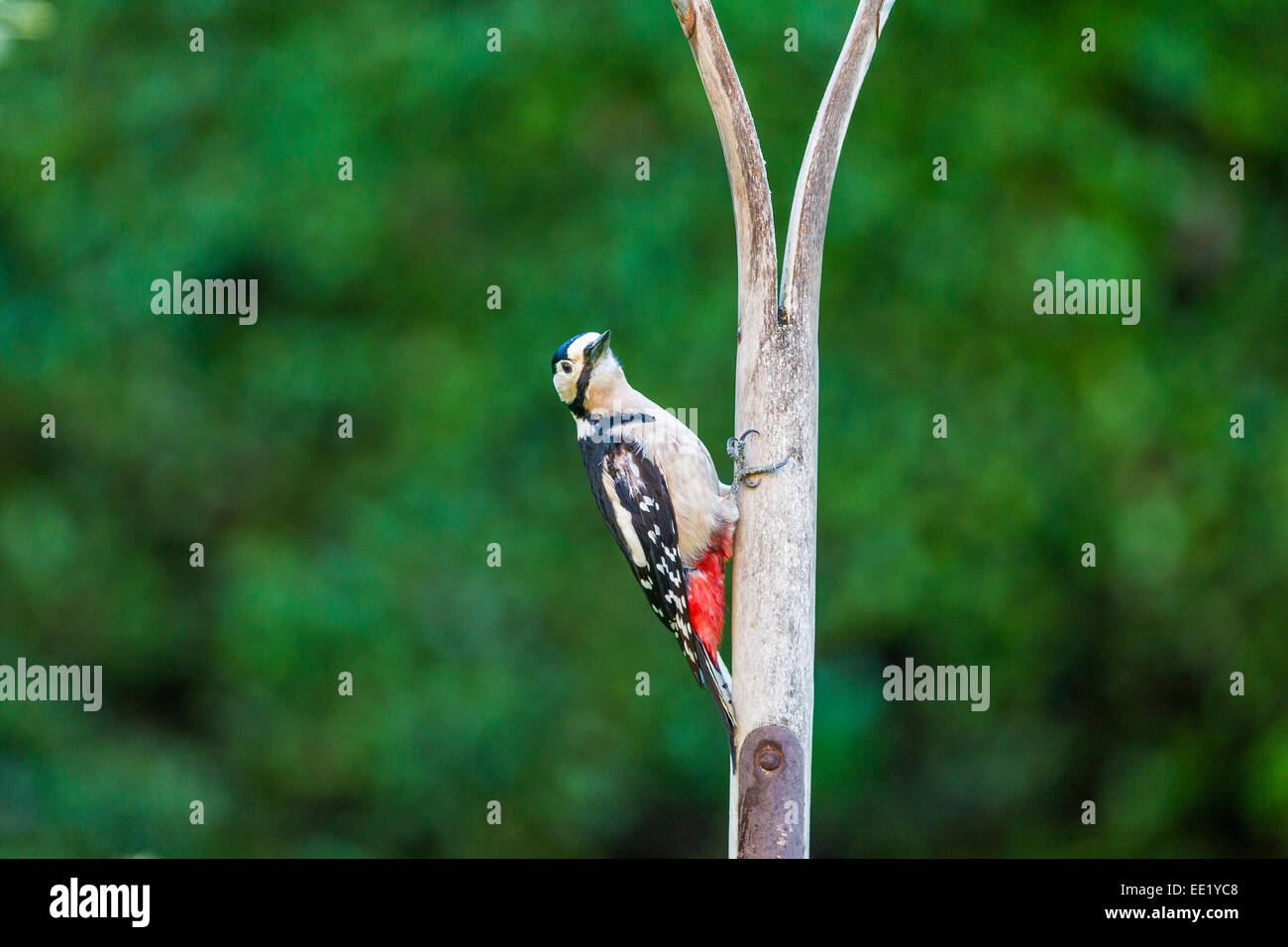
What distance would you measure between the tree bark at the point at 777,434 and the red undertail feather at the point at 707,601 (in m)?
0.49

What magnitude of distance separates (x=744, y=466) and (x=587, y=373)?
0.64 meters

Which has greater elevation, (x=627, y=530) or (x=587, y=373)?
(x=587, y=373)

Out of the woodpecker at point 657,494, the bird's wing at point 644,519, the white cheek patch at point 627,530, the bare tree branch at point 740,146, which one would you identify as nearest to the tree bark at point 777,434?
the bare tree branch at point 740,146

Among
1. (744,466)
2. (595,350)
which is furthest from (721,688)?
(595,350)

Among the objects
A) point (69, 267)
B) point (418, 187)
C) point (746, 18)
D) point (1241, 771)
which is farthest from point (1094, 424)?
point (69, 267)

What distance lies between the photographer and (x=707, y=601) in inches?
113

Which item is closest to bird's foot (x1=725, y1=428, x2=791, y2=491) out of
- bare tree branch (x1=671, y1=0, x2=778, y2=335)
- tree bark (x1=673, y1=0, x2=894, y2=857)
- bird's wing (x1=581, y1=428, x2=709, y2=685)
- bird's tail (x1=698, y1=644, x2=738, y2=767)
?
tree bark (x1=673, y1=0, x2=894, y2=857)

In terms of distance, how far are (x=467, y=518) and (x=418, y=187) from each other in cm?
144

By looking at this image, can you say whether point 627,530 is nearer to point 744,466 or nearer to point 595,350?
point 595,350

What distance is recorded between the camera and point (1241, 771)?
16.6 ft

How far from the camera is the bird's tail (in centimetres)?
231

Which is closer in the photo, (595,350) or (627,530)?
(595,350)
